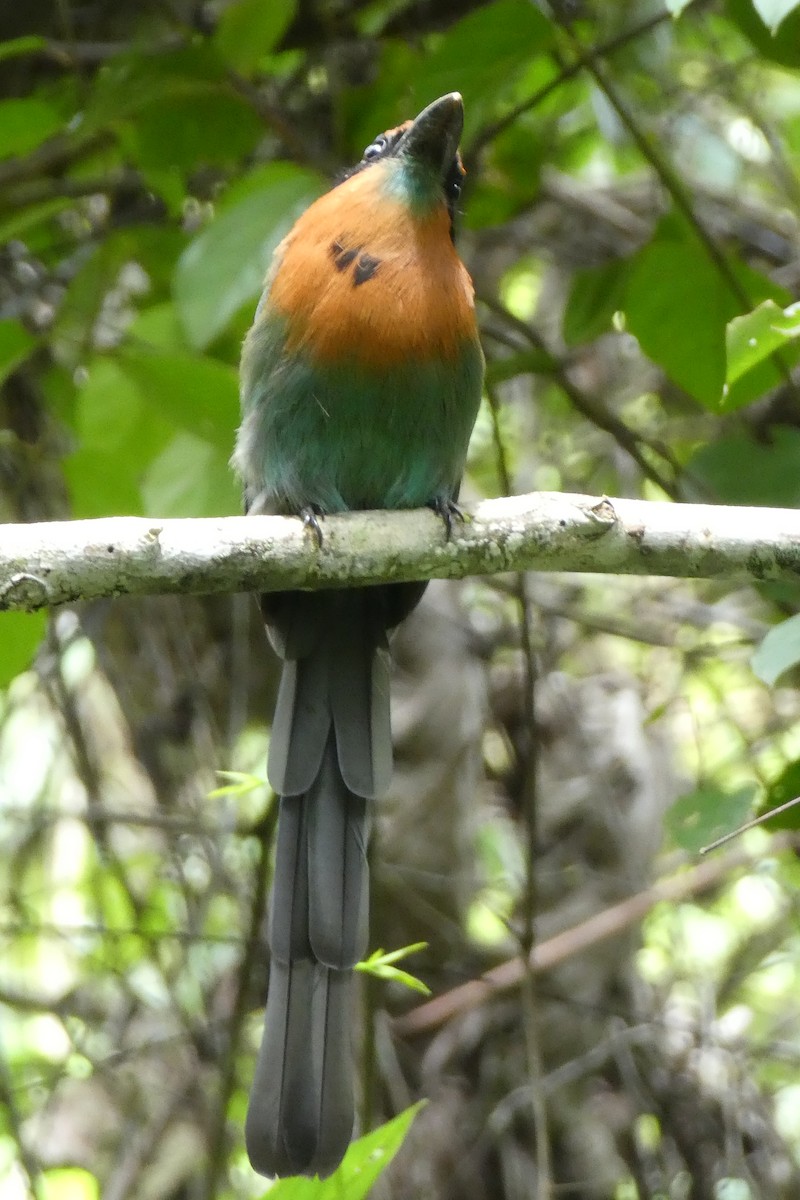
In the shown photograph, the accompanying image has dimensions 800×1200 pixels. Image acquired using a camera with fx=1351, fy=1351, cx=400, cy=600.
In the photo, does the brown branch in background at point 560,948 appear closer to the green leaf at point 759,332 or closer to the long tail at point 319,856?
the long tail at point 319,856

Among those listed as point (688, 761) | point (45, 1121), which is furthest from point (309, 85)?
point (45, 1121)

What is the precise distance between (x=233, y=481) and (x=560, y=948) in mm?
1408

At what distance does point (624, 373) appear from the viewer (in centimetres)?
409

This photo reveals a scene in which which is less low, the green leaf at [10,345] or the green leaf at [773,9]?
the green leaf at [10,345]

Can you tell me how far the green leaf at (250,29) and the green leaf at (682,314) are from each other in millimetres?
846

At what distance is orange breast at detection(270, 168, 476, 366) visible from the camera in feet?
8.08

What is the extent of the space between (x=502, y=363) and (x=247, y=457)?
56 centimetres

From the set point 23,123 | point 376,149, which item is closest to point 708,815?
point 376,149

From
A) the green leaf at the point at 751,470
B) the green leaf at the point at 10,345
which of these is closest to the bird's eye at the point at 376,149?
the green leaf at the point at 10,345

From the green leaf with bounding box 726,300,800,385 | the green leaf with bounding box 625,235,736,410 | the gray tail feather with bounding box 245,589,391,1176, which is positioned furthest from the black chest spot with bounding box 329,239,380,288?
the green leaf with bounding box 726,300,800,385

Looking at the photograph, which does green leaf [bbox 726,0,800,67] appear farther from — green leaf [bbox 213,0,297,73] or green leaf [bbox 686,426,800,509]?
green leaf [bbox 213,0,297,73]

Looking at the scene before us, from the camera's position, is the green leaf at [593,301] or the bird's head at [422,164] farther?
the green leaf at [593,301]

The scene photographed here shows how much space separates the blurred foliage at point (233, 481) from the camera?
258 cm

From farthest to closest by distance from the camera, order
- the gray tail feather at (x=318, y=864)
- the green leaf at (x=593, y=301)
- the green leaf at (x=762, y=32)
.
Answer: the green leaf at (x=593, y=301) → the green leaf at (x=762, y=32) → the gray tail feather at (x=318, y=864)
